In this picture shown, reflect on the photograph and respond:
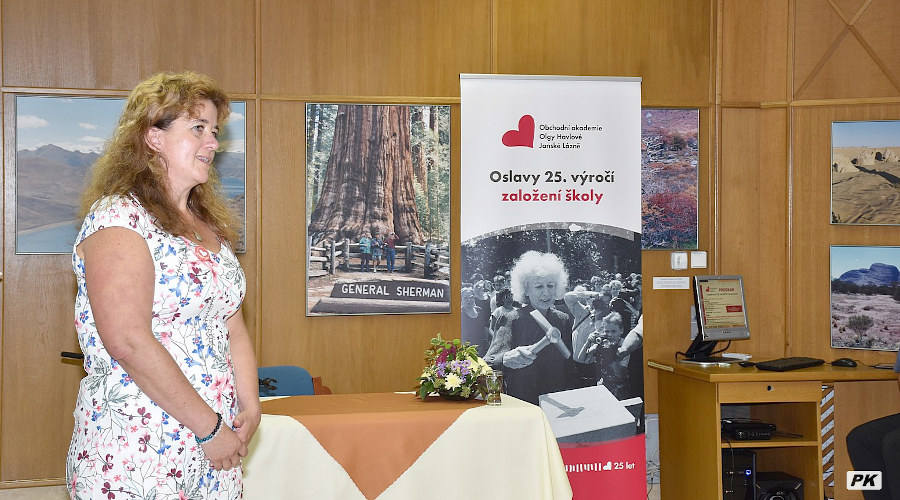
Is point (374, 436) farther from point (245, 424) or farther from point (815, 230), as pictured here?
point (815, 230)

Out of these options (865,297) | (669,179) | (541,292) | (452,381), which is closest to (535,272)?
(541,292)

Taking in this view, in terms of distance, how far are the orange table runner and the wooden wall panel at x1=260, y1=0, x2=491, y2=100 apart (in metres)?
2.37

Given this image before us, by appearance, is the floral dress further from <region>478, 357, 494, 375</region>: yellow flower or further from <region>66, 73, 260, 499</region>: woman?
<region>478, 357, 494, 375</region>: yellow flower

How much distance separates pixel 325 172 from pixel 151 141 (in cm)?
308

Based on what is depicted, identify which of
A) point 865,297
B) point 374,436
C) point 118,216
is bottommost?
point 374,436

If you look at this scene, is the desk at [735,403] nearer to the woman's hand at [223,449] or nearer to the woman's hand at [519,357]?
the woman's hand at [519,357]

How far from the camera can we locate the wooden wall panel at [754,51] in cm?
522

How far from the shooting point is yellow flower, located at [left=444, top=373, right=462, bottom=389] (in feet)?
11.2

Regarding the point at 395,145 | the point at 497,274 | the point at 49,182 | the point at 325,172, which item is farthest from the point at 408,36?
the point at 49,182

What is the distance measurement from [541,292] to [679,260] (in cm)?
115

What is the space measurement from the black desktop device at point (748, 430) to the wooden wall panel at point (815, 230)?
82 cm

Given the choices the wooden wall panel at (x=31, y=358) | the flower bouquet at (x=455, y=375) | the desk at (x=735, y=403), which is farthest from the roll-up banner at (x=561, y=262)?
the wooden wall panel at (x=31, y=358)

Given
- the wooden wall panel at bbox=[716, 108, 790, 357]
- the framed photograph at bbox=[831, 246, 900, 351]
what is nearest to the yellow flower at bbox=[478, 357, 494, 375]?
the wooden wall panel at bbox=[716, 108, 790, 357]

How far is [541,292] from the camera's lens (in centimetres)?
464
